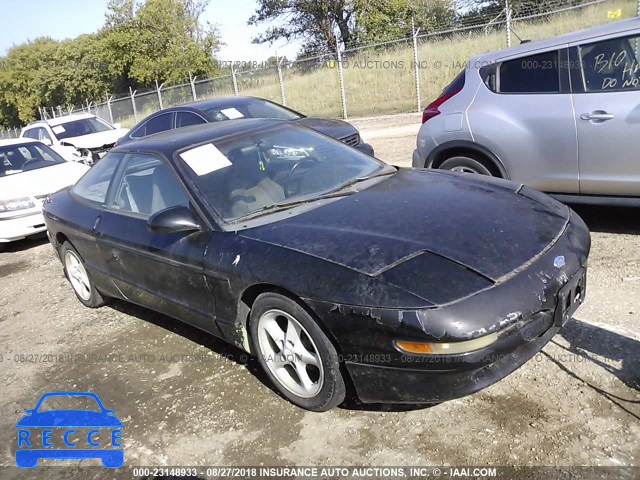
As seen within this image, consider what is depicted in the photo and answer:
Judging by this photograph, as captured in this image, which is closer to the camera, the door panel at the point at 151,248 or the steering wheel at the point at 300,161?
the door panel at the point at 151,248

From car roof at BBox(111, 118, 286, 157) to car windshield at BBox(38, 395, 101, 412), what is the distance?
1.72 meters

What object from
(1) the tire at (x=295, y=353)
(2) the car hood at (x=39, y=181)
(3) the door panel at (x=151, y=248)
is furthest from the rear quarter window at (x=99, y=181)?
(2) the car hood at (x=39, y=181)

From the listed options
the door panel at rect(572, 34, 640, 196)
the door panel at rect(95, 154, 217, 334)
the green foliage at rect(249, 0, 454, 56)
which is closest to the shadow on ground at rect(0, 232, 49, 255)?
the door panel at rect(95, 154, 217, 334)

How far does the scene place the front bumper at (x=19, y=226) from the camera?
26.1 ft

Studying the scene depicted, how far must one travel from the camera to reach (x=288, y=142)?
424cm

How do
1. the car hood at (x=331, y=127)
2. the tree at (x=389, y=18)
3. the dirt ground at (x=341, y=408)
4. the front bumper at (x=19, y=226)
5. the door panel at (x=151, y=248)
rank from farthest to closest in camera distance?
the tree at (x=389, y=18), the front bumper at (x=19, y=226), the car hood at (x=331, y=127), the door panel at (x=151, y=248), the dirt ground at (x=341, y=408)

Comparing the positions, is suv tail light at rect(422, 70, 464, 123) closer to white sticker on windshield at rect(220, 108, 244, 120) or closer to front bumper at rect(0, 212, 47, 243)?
white sticker on windshield at rect(220, 108, 244, 120)

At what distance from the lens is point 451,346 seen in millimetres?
2486

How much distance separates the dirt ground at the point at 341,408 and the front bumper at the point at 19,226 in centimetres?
356

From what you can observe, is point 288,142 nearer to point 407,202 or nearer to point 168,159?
point 168,159

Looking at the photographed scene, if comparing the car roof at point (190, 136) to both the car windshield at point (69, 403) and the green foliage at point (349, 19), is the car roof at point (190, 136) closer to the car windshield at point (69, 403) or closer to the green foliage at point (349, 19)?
the car windshield at point (69, 403)

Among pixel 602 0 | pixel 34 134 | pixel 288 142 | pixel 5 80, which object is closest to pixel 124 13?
pixel 5 80

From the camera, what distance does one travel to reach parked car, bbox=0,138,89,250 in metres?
8.02

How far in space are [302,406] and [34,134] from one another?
1416cm
